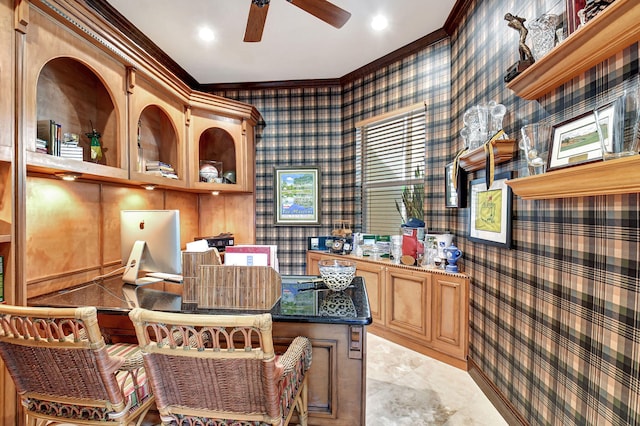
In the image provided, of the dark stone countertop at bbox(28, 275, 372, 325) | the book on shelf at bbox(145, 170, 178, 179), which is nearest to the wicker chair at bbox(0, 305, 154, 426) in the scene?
the dark stone countertop at bbox(28, 275, 372, 325)

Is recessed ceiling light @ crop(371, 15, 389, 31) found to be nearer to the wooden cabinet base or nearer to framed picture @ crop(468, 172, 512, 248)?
framed picture @ crop(468, 172, 512, 248)

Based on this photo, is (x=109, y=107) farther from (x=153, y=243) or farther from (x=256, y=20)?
(x=256, y=20)

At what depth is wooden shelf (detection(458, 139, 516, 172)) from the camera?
1818 mm

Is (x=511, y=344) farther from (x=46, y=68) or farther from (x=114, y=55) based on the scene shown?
(x=46, y=68)

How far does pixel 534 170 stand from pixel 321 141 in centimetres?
286

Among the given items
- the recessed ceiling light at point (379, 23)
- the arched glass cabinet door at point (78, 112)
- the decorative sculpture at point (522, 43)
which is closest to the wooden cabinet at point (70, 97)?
the arched glass cabinet door at point (78, 112)

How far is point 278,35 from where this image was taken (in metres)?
2.93

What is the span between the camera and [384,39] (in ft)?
10.00

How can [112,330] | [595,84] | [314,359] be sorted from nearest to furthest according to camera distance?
1. [595,84]
2. [314,359]
3. [112,330]

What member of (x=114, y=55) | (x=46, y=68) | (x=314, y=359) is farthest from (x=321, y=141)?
(x=314, y=359)

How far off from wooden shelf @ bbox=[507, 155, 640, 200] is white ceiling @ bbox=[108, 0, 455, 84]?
2.02 m

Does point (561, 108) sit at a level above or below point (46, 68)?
below

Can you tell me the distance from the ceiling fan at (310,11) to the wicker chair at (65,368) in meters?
1.95

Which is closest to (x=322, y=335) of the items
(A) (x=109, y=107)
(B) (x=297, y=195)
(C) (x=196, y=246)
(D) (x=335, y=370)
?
(D) (x=335, y=370)
